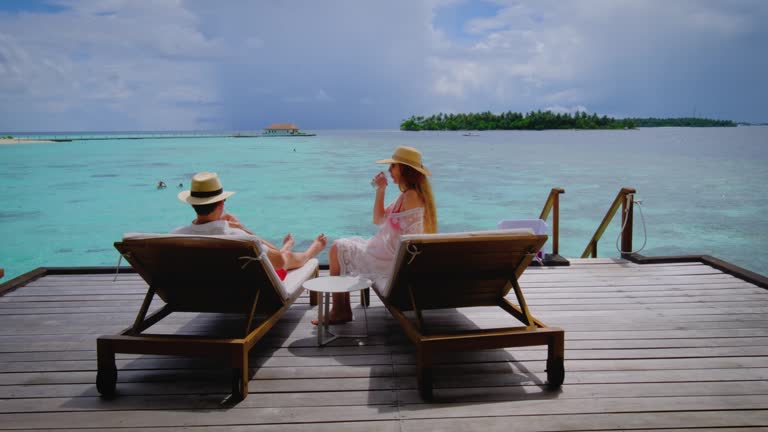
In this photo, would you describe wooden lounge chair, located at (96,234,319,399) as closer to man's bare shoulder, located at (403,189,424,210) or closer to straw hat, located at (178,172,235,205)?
straw hat, located at (178,172,235,205)

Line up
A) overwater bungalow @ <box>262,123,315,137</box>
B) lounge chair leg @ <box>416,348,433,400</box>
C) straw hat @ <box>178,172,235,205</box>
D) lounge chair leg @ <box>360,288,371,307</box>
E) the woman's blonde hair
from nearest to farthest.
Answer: lounge chair leg @ <box>416,348,433,400</box>, straw hat @ <box>178,172,235,205</box>, the woman's blonde hair, lounge chair leg @ <box>360,288,371,307</box>, overwater bungalow @ <box>262,123,315,137</box>

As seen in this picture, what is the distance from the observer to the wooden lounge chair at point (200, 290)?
8.60 ft

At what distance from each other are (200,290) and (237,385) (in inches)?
26.8

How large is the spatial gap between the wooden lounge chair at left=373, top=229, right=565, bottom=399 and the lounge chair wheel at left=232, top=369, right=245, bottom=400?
871 mm

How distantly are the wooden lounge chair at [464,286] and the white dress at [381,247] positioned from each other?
16.4 inches

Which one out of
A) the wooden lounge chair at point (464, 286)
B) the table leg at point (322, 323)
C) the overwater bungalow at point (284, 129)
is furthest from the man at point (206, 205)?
the overwater bungalow at point (284, 129)

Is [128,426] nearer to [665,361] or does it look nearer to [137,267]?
[137,267]

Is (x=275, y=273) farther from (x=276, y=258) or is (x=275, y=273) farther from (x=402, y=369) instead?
(x=402, y=369)

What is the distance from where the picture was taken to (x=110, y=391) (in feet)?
8.63

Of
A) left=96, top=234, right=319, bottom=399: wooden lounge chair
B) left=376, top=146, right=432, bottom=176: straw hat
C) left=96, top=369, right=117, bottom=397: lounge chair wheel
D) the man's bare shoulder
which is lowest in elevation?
left=96, top=369, right=117, bottom=397: lounge chair wheel

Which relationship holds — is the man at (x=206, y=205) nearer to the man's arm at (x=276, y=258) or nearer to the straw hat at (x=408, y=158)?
the man's arm at (x=276, y=258)

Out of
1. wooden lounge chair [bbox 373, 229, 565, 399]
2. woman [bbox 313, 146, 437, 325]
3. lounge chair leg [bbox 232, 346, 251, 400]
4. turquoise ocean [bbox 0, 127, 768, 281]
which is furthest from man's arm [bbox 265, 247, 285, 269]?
turquoise ocean [bbox 0, 127, 768, 281]

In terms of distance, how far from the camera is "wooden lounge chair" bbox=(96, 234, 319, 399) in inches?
103

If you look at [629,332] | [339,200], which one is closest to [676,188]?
[339,200]
